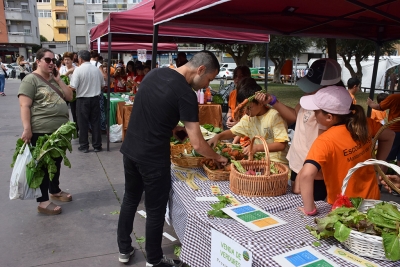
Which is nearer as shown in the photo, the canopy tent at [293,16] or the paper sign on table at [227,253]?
the paper sign on table at [227,253]

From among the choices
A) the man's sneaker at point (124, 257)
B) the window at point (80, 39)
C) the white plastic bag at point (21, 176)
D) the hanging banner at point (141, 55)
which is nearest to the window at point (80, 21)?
the window at point (80, 39)

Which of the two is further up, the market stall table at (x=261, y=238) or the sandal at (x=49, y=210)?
the market stall table at (x=261, y=238)

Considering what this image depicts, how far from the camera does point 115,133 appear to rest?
763 cm

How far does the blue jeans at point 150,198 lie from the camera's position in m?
2.44

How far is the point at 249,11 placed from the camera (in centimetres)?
380

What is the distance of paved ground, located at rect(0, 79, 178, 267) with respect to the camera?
3.12 meters

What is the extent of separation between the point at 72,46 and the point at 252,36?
60.3m

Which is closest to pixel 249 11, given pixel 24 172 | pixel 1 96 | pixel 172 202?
pixel 172 202

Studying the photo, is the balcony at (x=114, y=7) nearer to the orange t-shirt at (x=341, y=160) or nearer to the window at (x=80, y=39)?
the window at (x=80, y=39)

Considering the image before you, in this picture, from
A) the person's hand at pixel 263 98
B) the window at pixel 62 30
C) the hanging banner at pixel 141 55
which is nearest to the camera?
the person's hand at pixel 263 98

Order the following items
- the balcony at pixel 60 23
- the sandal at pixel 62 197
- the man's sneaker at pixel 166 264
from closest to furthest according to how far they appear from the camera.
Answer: the man's sneaker at pixel 166 264, the sandal at pixel 62 197, the balcony at pixel 60 23

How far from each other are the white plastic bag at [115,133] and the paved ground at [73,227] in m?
1.92

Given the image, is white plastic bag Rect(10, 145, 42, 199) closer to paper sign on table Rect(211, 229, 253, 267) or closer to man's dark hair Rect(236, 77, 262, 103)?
man's dark hair Rect(236, 77, 262, 103)

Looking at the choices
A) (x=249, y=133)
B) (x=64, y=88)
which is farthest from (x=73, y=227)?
(x=249, y=133)
